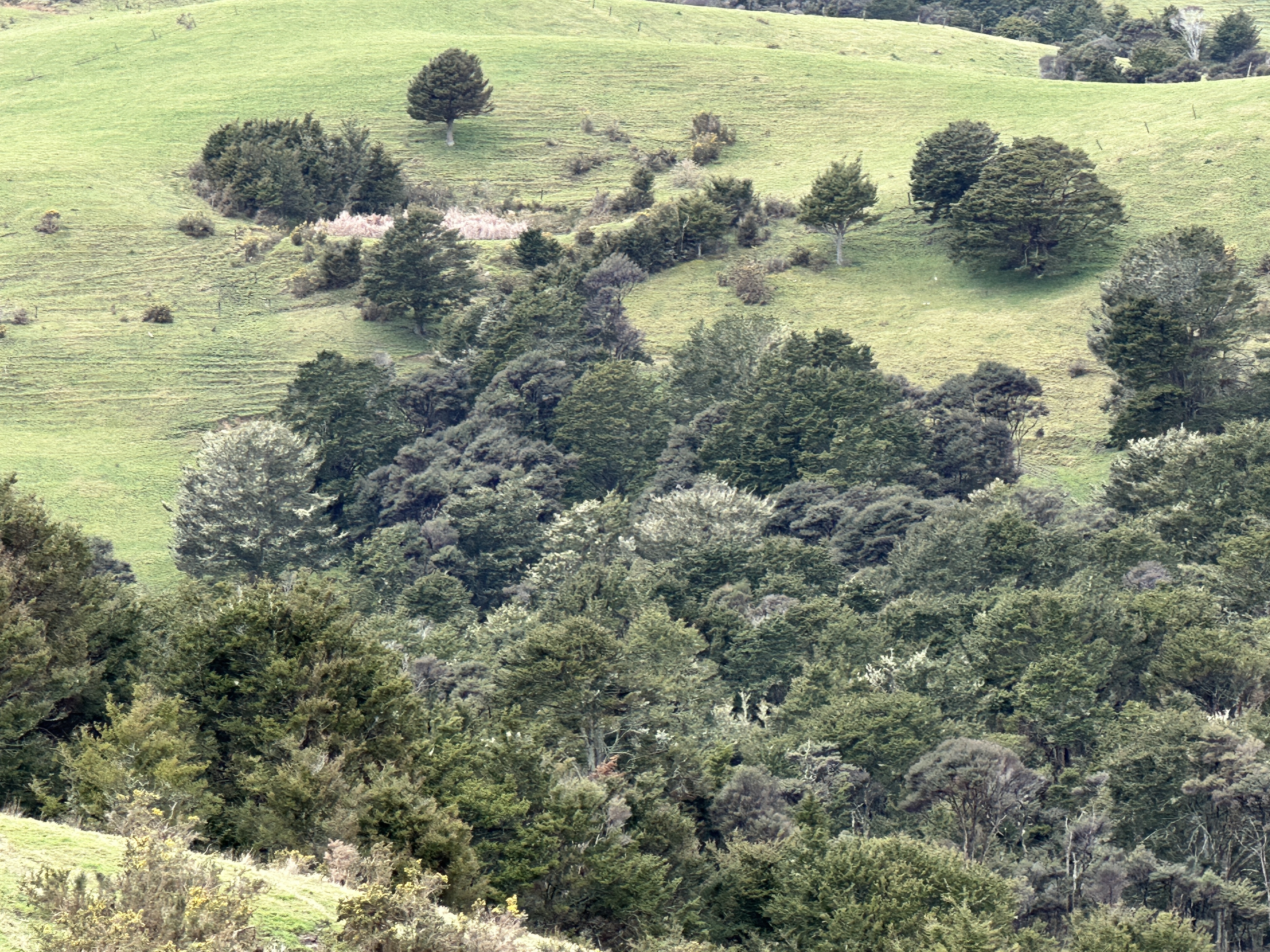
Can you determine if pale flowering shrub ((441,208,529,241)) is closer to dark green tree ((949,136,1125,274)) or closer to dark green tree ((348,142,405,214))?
dark green tree ((348,142,405,214))

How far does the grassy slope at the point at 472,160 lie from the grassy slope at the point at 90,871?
214 ft

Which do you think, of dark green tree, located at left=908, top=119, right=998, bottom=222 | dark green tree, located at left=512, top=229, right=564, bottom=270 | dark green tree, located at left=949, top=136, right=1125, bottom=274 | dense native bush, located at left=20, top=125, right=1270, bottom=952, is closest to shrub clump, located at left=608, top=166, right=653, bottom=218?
dense native bush, located at left=20, top=125, right=1270, bottom=952

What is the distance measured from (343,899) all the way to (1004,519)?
59.5 meters

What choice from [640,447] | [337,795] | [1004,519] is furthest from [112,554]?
[337,795]

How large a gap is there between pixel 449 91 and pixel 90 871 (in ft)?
405

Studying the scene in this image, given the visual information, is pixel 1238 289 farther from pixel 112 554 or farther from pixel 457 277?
pixel 112 554

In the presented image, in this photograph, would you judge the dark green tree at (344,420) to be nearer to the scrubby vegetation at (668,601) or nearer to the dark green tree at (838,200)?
the scrubby vegetation at (668,601)

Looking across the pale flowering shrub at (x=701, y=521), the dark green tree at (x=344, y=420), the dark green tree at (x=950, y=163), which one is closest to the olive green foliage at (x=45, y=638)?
the pale flowering shrub at (x=701, y=521)

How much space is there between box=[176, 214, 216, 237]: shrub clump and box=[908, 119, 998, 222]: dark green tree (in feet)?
184

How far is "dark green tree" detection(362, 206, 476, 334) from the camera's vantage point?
112m

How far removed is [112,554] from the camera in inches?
3344

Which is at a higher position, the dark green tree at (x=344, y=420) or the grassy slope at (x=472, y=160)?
the grassy slope at (x=472, y=160)

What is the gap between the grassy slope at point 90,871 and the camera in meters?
20.4

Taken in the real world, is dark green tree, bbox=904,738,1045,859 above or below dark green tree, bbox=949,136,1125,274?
below
